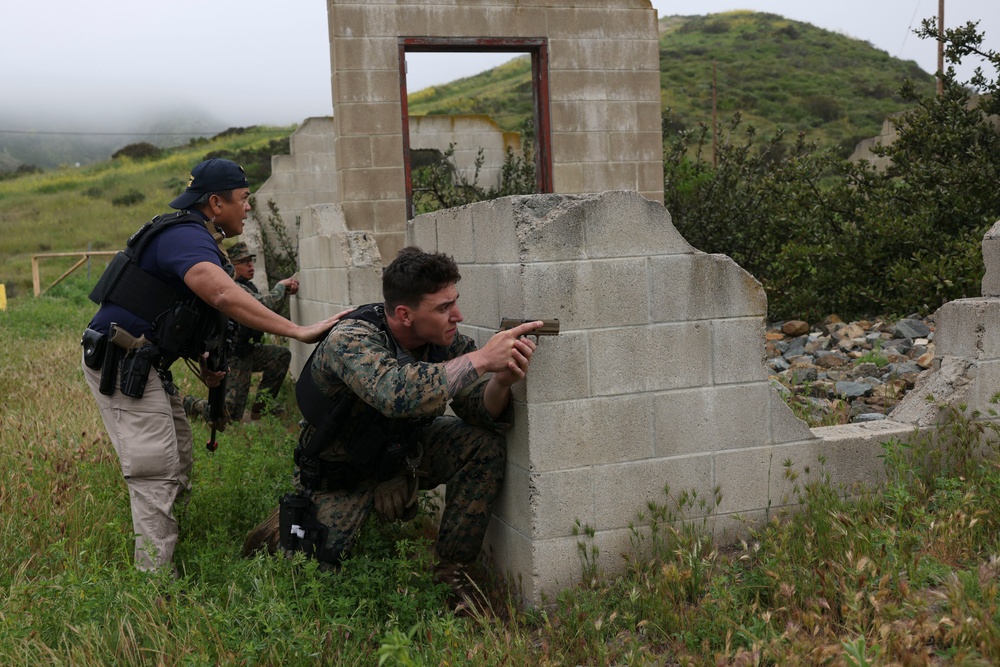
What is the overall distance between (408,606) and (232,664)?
716mm

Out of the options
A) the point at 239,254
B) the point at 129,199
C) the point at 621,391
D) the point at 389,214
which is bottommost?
the point at 621,391

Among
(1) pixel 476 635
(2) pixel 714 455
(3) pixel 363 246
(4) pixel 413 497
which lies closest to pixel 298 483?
(4) pixel 413 497

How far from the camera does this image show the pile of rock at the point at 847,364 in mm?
5443

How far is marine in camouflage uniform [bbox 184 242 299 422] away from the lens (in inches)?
283

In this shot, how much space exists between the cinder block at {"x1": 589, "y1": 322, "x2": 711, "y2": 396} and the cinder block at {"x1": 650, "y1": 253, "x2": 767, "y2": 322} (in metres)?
0.06

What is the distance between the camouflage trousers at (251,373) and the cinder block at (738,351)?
413 centimetres

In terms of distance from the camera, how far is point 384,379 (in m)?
3.25

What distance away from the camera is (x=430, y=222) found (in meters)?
4.33

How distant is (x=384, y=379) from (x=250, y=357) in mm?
4507

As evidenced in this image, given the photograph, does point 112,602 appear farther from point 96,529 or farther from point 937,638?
point 937,638

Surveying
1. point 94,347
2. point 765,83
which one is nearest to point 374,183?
point 94,347

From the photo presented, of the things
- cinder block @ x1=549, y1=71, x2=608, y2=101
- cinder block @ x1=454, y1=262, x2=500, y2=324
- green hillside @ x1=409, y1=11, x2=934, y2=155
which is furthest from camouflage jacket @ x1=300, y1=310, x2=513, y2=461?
green hillside @ x1=409, y1=11, x2=934, y2=155

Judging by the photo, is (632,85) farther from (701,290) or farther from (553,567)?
(553,567)

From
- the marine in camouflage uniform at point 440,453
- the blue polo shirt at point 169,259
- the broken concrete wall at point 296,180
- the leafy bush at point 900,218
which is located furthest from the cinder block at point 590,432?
the broken concrete wall at point 296,180
